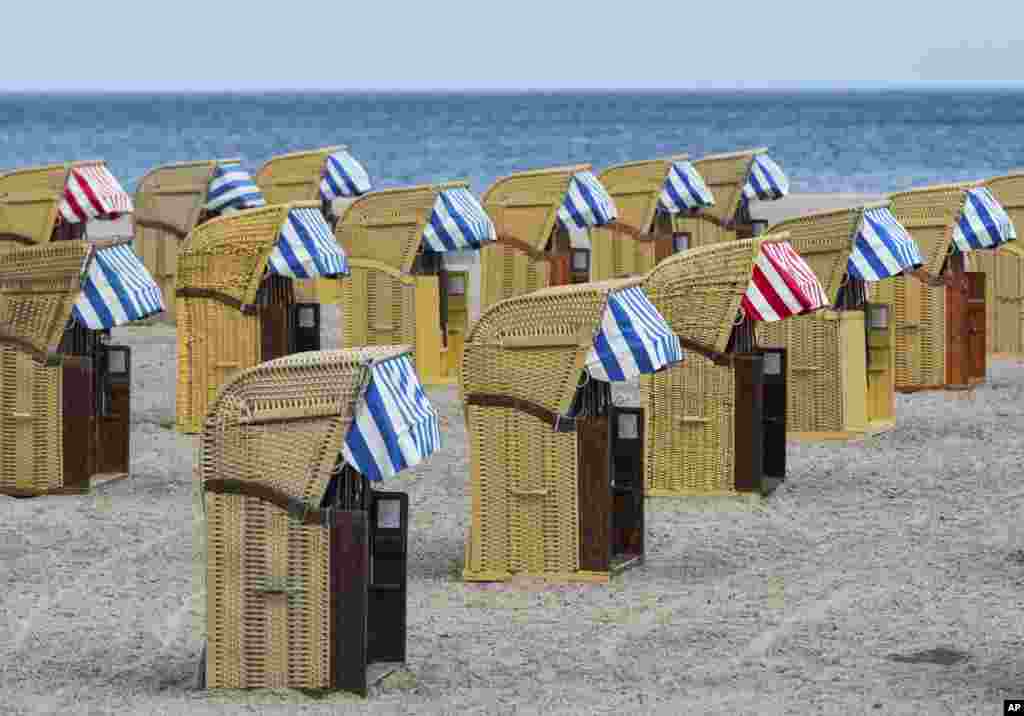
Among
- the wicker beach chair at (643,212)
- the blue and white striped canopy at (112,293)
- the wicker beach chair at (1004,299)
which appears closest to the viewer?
the blue and white striped canopy at (112,293)

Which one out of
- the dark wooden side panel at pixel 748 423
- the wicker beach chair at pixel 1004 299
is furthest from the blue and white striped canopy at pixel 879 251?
the wicker beach chair at pixel 1004 299

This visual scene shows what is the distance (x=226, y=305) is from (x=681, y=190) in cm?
814

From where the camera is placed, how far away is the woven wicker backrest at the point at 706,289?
14.6m

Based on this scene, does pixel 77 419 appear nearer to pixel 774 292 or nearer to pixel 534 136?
pixel 774 292

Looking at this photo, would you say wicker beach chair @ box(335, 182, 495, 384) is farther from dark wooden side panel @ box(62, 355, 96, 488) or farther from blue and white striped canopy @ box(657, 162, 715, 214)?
dark wooden side panel @ box(62, 355, 96, 488)

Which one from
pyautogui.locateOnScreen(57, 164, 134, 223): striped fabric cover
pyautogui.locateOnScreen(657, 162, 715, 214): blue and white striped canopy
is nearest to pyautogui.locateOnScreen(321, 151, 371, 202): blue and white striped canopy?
pyautogui.locateOnScreen(57, 164, 134, 223): striped fabric cover

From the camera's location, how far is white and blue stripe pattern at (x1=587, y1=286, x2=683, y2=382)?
12328mm

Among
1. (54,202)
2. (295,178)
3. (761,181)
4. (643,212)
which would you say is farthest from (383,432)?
(761,181)

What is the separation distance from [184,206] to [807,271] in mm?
9825

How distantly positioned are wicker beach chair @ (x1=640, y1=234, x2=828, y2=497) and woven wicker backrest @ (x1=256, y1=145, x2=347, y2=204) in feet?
36.1

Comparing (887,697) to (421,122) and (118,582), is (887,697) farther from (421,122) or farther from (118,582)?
(421,122)

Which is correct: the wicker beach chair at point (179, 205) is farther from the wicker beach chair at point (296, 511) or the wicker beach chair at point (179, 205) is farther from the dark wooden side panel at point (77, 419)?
the wicker beach chair at point (296, 511)

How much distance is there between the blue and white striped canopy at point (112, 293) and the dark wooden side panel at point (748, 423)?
3.35 m

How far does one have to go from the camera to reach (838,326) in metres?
16.9
